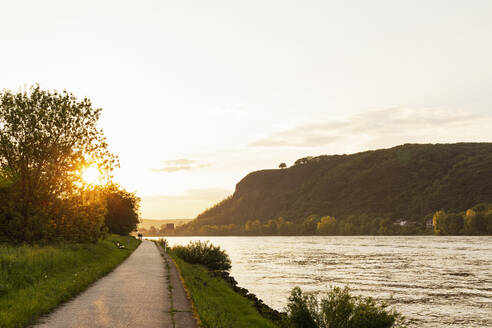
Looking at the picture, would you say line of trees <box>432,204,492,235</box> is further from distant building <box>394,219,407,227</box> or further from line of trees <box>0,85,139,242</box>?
line of trees <box>0,85,139,242</box>

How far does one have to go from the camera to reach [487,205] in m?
125

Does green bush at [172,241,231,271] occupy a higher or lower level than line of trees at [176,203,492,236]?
lower

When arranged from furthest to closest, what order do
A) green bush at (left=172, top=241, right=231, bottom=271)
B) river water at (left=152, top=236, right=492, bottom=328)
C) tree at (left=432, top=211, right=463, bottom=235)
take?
tree at (left=432, top=211, right=463, bottom=235) < green bush at (left=172, top=241, right=231, bottom=271) < river water at (left=152, top=236, right=492, bottom=328)

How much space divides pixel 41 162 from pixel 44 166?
12.5 inches

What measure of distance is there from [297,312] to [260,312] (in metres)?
4.61

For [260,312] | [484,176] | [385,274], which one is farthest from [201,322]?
[484,176]

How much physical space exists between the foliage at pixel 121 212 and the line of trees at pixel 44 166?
118 feet

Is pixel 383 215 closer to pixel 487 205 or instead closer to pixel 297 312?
pixel 487 205

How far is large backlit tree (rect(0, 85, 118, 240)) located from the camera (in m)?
29.2

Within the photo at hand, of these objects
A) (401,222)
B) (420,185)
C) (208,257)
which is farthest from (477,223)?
(208,257)

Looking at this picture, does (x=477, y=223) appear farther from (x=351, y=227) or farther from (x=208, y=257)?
(x=208, y=257)

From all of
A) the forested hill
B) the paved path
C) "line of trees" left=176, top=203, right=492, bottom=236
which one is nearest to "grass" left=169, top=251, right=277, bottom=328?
the paved path

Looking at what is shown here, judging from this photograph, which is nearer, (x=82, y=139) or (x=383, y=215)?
(x=82, y=139)

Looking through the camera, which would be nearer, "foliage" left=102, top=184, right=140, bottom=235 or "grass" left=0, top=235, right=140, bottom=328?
"grass" left=0, top=235, right=140, bottom=328
